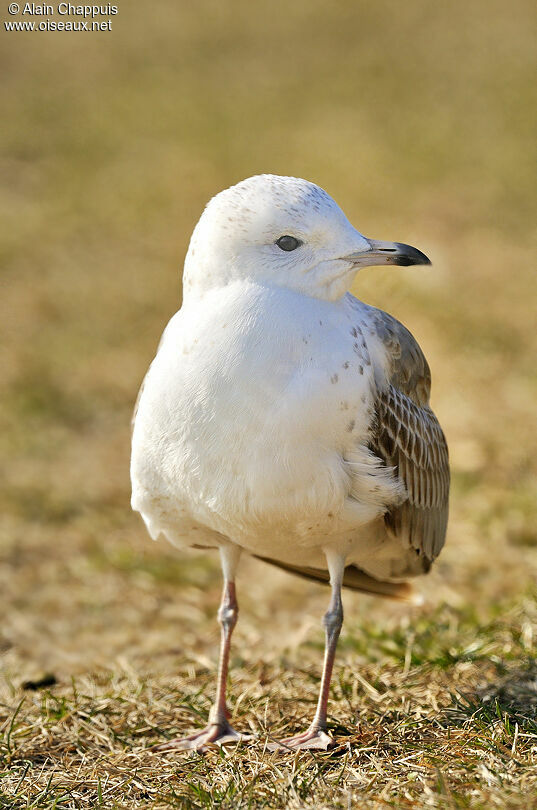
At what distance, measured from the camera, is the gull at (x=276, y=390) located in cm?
369

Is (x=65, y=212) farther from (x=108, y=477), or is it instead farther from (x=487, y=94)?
(x=487, y=94)

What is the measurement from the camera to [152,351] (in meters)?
9.92

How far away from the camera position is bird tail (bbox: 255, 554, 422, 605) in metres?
5.09

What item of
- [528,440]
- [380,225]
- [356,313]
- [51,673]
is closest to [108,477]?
[51,673]

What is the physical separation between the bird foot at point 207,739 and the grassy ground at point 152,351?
116mm

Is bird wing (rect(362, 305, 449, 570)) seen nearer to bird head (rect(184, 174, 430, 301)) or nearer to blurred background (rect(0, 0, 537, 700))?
bird head (rect(184, 174, 430, 301))

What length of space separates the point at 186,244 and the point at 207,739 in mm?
8551

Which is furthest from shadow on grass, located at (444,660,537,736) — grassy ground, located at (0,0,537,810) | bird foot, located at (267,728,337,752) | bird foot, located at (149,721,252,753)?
bird foot, located at (149,721,252,753)

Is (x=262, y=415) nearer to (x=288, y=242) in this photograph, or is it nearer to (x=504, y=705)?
(x=288, y=242)

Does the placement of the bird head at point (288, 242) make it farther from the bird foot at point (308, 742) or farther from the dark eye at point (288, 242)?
the bird foot at point (308, 742)

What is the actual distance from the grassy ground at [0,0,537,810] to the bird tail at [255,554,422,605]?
275 millimetres

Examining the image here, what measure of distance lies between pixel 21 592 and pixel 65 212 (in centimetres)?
707

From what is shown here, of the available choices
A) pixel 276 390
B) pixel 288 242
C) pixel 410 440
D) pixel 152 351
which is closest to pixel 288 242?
pixel 288 242

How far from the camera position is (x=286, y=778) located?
373cm
